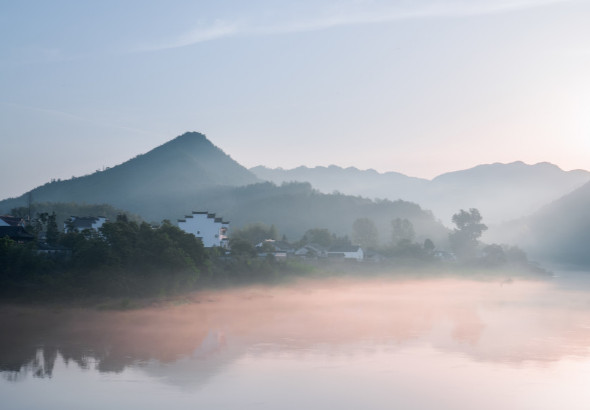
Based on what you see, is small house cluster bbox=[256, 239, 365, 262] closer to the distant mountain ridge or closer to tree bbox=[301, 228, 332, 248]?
tree bbox=[301, 228, 332, 248]

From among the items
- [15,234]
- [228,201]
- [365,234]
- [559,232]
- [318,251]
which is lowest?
[318,251]

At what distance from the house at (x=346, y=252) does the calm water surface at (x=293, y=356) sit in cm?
2975

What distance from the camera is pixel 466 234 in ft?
350

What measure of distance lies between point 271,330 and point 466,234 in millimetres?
79505

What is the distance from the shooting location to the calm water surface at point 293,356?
69.6 ft

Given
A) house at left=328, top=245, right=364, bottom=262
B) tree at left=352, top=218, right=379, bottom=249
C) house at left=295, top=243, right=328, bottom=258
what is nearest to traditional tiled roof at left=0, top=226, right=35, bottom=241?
house at left=295, top=243, right=328, bottom=258

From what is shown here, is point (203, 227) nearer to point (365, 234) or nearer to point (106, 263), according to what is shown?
point (106, 263)

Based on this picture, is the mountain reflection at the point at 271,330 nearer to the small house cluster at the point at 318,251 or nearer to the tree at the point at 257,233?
the small house cluster at the point at 318,251

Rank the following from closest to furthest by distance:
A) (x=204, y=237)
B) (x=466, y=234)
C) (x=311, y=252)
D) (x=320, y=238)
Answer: (x=204, y=237), (x=311, y=252), (x=320, y=238), (x=466, y=234)

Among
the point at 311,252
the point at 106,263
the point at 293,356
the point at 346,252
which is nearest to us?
the point at 293,356

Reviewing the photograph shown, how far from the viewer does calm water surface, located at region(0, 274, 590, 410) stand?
2120 centimetres

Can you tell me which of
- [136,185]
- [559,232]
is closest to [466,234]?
[559,232]

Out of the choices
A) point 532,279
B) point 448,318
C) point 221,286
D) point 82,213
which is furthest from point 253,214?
point 448,318

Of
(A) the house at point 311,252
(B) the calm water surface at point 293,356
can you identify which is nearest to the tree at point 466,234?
(A) the house at point 311,252
